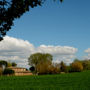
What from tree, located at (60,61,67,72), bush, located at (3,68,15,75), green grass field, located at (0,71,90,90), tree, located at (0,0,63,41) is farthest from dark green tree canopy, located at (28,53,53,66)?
tree, located at (0,0,63,41)

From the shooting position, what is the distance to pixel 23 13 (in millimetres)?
10570

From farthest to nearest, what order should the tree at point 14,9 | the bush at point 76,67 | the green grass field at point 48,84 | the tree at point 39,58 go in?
the tree at point 39,58 → the bush at point 76,67 → the green grass field at point 48,84 → the tree at point 14,9

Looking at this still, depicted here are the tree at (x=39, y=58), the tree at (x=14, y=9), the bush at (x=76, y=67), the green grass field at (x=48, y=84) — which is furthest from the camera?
the tree at (x=39, y=58)

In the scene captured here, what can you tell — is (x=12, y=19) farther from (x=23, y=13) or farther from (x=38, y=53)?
(x=38, y=53)

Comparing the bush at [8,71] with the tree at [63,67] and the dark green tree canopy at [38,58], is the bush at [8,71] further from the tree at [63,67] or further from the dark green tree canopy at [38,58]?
the dark green tree canopy at [38,58]

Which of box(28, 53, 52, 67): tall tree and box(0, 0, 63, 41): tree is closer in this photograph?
box(0, 0, 63, 41): tree

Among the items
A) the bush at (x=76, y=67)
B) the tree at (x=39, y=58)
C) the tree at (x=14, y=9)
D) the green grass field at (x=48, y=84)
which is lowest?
the green grass field at (x=48, y=84)

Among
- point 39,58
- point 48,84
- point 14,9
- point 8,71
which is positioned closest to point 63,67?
point 8,71

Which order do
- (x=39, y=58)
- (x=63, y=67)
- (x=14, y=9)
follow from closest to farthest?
(x=14, y=9) < (x=63, y=67) < (x=39, y=58)

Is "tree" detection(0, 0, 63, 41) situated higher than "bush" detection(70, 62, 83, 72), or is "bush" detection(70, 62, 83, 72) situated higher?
"bush" detection(70, 62, 83, 72)

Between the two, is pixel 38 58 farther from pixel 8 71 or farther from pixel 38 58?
pixel 8 71

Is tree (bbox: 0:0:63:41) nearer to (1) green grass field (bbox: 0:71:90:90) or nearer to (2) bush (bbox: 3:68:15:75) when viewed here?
(1) green grass field (bbox: 0:71:90:90)

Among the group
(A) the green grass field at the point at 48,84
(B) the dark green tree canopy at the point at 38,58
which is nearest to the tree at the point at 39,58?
(B) the dark green tree canopy at the point at 38,58

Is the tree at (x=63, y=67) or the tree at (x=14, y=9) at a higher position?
the tree at (x=63, y=67)
